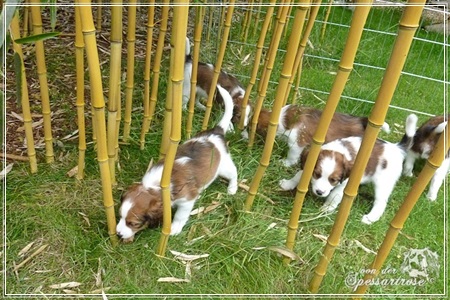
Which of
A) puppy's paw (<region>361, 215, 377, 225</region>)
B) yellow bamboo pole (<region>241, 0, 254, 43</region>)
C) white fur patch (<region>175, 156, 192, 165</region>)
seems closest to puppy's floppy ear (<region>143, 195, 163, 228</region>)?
white fur patch (<region>175, 156, 192, 165</region>)

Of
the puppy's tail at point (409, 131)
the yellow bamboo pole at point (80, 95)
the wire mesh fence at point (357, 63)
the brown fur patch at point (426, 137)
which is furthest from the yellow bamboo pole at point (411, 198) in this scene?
the wire mesh fence at point (357, 63)

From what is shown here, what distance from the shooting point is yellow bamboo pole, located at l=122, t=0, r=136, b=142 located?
222cm

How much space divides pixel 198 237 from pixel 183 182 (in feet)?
0.89

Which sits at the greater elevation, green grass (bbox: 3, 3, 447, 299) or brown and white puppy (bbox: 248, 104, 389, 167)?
brown and white puppy (bbox: 248, 104, 389, 167)

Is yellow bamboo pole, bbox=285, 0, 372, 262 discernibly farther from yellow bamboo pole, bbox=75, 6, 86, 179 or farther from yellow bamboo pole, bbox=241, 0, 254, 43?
yellow bamboo pole, bbox=241, 0, 254, 43

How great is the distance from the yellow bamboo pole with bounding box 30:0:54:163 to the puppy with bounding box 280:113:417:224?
126 centimetres

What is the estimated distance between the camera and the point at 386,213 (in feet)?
9.08

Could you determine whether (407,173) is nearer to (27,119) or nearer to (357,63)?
(357,63)

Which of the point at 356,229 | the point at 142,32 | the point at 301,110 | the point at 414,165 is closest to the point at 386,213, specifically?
the point at 356,229

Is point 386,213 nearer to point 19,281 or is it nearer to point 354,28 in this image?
point 354,28

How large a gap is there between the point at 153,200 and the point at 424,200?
164cm

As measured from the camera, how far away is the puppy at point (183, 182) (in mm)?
2205

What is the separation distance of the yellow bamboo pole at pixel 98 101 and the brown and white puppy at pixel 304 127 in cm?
121

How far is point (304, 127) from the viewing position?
3.06 m
